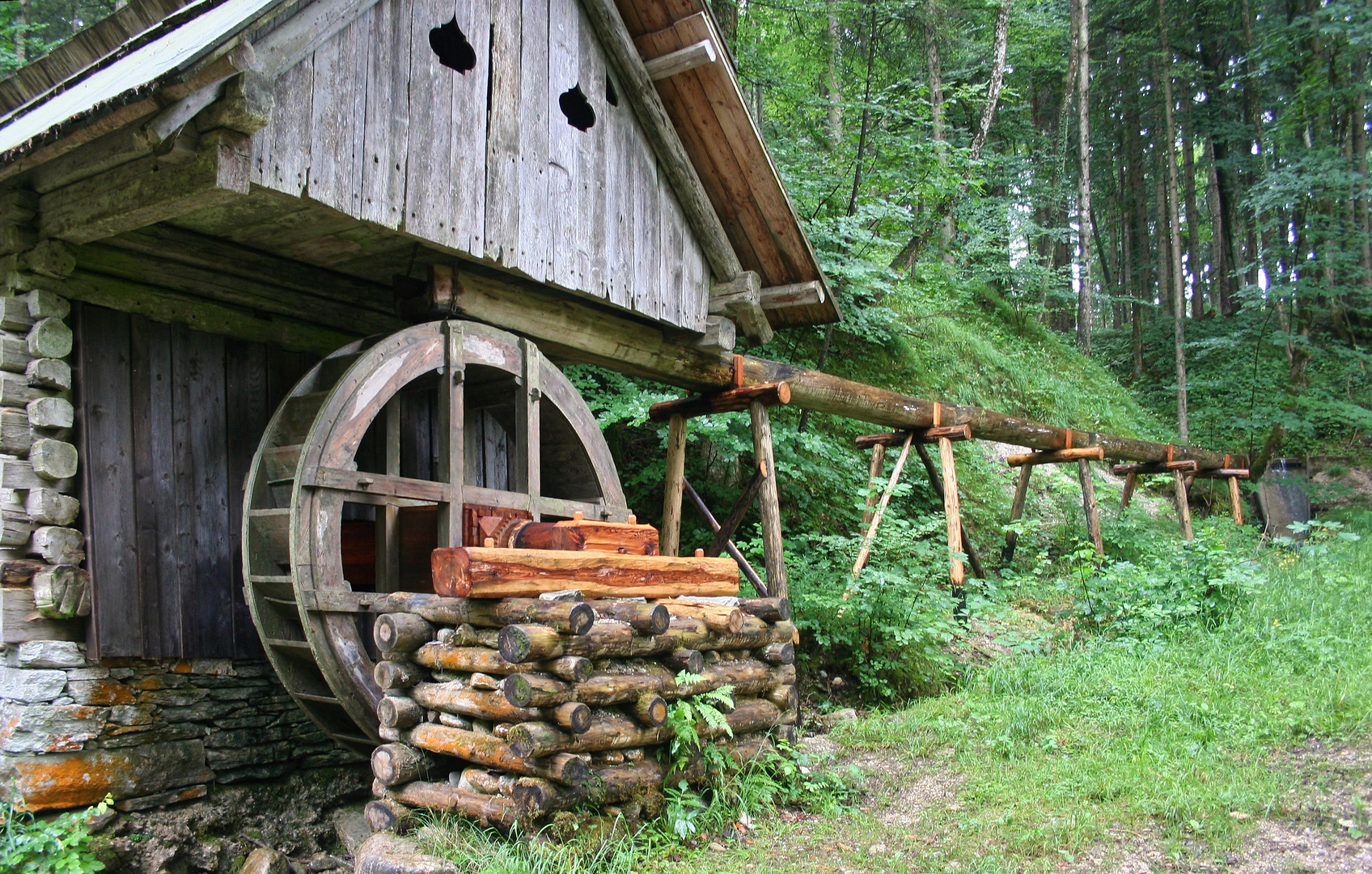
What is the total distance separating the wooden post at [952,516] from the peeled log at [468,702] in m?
5.13

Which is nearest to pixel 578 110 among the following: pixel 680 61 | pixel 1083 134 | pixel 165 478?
pixel 680 61

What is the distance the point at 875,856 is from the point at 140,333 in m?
4.85

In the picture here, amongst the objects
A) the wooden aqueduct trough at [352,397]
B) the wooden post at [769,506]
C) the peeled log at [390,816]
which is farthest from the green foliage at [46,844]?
the wooden post at [769,506]

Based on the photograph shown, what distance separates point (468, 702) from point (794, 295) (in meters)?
4.61

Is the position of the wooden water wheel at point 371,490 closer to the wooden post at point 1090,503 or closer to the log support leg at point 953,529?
the log support leg at point 953,529

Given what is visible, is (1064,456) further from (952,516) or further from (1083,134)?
(1083,134)

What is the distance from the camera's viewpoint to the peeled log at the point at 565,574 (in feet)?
13.0

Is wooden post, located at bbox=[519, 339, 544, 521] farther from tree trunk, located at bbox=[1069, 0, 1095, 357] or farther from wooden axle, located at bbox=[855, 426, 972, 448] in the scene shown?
tree trunk, located at bbox=[1069, 0, 1095, 357]

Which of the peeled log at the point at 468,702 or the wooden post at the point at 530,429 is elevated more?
the wooden post at the point at 530,429

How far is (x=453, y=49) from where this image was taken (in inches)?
227

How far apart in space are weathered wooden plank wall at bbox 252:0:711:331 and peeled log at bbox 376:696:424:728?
2394mm

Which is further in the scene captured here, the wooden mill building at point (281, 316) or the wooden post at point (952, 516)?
the wooden post at point (952, 516)

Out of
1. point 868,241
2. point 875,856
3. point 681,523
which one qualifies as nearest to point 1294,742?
point 875,856

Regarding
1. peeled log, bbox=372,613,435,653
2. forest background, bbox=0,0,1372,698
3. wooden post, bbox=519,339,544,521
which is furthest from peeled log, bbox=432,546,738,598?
forest background, bbox=0,0,1372,698
